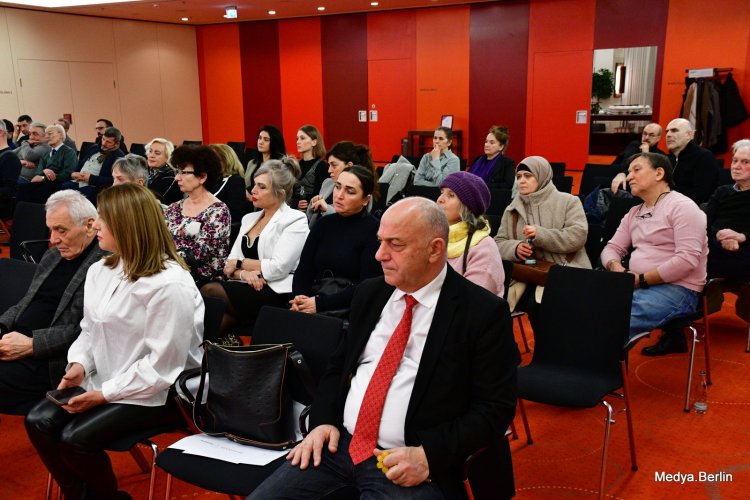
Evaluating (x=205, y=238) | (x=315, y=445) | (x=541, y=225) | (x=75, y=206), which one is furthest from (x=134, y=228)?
(x=541, y=225)

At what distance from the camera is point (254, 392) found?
7.77 feet

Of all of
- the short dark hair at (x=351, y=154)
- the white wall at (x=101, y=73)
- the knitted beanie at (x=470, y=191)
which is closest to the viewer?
the knitted beanie at (x=470, y=191)

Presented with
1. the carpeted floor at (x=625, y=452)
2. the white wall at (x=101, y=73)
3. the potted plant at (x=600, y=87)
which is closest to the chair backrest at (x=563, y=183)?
the carpeted floor at (x=625, y=452)

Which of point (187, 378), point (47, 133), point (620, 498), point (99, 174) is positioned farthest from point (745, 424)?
point (47, 133)

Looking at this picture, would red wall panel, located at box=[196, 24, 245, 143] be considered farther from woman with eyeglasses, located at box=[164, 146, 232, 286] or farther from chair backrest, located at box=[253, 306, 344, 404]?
chair backrest, located at box=[253, 306, 344, 404]

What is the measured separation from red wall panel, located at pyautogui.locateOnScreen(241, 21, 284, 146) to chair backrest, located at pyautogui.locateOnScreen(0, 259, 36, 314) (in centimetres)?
1193

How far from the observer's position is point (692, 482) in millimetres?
2914

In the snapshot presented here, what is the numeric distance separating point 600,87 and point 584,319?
9.40 m

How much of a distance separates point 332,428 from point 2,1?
42.7 ft

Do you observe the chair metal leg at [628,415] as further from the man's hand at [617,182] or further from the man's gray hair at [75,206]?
the man's hand at [617,182]

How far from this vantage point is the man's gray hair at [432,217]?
6.78 feet

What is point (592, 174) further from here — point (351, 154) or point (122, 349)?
→ point (122, 349)

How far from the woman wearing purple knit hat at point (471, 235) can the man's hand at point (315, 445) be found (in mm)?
1255

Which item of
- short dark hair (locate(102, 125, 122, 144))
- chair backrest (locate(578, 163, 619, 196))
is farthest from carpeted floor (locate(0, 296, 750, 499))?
short dark hair (locate(102, 125, 122, 144))
